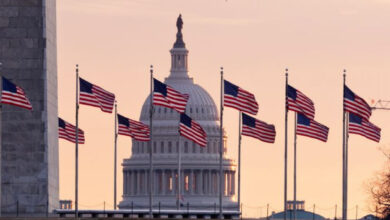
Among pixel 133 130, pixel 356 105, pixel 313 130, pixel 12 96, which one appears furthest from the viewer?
pixel 133 130

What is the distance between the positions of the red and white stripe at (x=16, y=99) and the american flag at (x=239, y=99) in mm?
16512

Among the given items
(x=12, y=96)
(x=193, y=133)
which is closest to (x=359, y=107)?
(x=193, y=133)

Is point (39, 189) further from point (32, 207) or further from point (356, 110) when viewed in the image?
point (356, 110)

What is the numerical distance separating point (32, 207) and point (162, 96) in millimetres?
11540

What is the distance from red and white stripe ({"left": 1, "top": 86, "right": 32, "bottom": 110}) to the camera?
155750 mm

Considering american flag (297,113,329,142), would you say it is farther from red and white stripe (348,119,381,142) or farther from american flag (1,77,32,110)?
american flag (1,77,32,110)

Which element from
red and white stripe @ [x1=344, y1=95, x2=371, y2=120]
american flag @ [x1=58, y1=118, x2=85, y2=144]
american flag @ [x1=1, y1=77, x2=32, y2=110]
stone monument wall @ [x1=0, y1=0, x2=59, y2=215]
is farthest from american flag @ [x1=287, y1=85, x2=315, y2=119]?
american flag @ [x1=1, y1=77, x2=32, y2=110]

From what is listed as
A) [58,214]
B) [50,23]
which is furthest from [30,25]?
[58,214]

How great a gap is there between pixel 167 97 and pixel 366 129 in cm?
1367

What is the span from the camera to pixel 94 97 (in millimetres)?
170125

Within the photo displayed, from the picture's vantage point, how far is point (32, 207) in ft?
552

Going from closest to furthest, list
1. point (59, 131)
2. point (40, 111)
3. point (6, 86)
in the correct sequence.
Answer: point (6, 86) < point (40, 111) < point (59, 131)

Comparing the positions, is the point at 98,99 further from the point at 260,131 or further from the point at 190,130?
the point at 260,131

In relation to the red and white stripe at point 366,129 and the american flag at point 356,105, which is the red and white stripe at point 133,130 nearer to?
the american flag at point 356,105
